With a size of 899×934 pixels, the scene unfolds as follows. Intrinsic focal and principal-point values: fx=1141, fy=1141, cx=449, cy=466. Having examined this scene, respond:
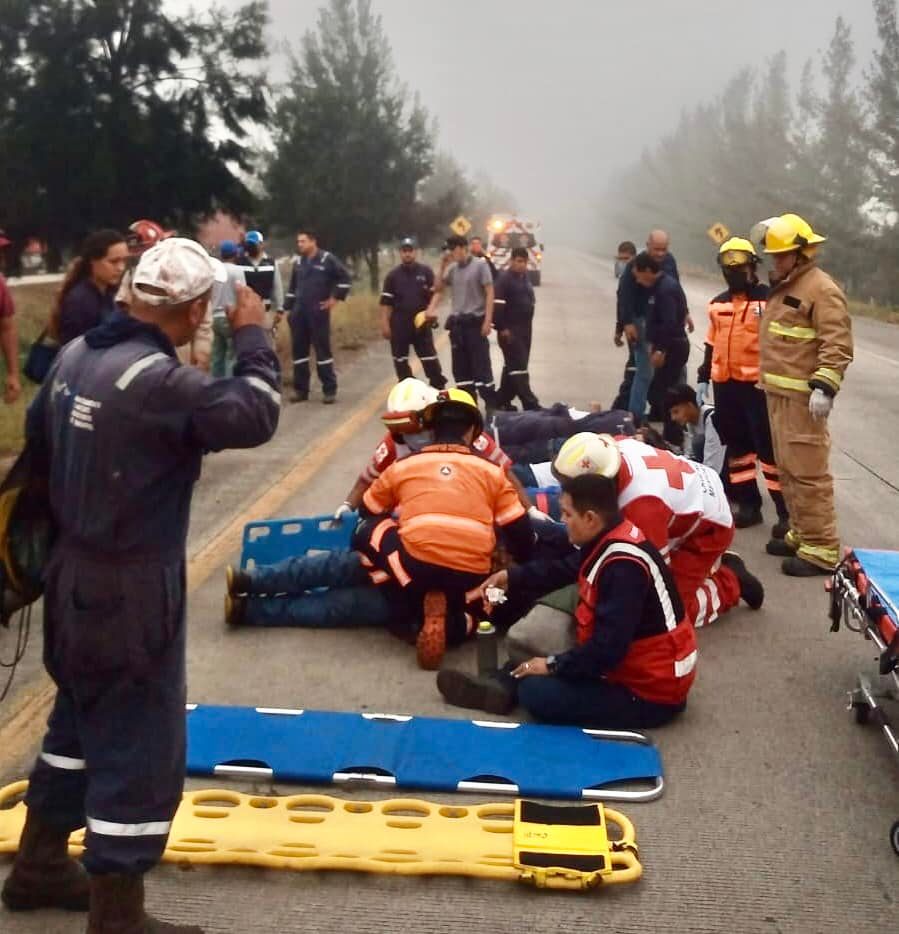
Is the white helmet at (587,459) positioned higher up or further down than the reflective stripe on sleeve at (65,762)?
higher up

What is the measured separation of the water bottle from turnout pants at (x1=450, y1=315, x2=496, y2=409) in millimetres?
6823

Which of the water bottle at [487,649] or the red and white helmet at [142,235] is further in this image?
the red and white helmet at [142,235]

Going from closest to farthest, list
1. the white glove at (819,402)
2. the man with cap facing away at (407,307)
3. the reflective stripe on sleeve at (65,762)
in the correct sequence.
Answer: the reflective stripe on sleeve at (65,762) < the white glove at (819,402) < the man with cap facing away at (407,307)

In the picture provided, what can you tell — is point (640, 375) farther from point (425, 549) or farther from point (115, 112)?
point (115, 112)

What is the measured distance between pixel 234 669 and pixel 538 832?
1.92 meters

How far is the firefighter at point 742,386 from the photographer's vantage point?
718 cm

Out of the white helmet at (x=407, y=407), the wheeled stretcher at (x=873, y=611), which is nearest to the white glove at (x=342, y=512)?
the white helmet at (x=407, y=407)

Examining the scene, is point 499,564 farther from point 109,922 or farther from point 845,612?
point 109,922

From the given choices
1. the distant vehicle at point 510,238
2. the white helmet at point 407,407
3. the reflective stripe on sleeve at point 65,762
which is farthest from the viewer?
the distant vehicle at point 510,238

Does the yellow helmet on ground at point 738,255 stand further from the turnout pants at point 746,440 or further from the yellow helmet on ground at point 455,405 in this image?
the yellow helmet on ground at point 455,405

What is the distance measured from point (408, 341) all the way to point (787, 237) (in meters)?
6.26

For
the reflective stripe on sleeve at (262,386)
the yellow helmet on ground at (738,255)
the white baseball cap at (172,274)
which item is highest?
the white baseball cap at (172,274)

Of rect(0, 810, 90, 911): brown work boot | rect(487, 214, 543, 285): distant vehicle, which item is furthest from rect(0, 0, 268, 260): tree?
rect(0, 810, 90, 911): brown work boot

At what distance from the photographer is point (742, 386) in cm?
728
